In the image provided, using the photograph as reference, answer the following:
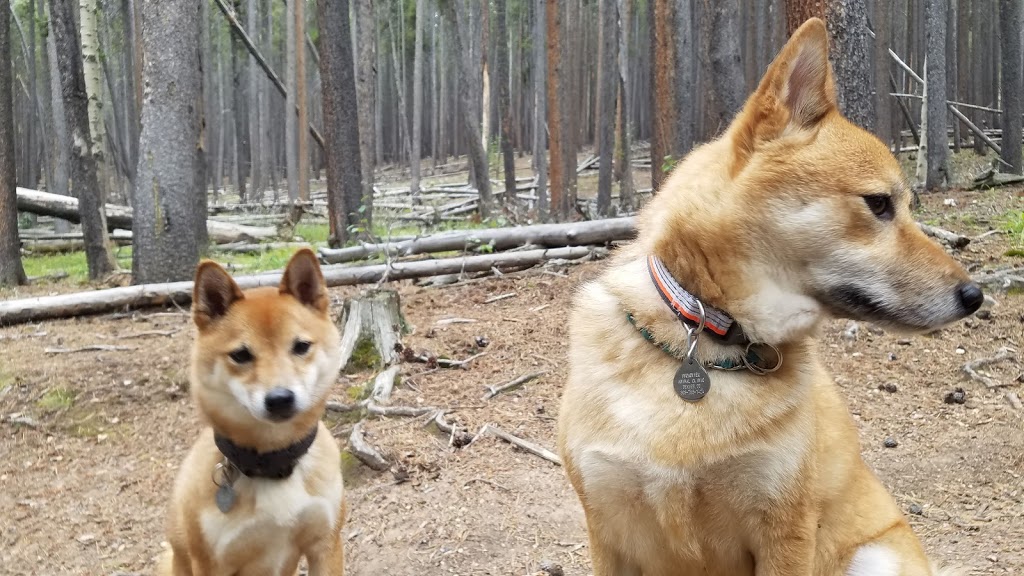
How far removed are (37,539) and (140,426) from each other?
4.02ft

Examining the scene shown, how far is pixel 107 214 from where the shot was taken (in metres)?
14.5

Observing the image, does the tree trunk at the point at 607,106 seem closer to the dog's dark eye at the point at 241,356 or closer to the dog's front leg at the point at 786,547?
the dog's dark eye at the point at 241,356

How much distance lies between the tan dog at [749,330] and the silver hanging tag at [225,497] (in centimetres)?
148

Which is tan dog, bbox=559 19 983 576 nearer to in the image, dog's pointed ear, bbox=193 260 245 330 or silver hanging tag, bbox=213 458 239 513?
silver hanging tag, bbox=213 458 239 513

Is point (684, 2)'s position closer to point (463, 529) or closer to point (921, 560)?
point (463, 529)

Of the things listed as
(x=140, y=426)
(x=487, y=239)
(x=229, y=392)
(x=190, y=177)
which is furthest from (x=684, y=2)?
(x=229, y=392)

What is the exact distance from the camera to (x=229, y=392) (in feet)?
10.8

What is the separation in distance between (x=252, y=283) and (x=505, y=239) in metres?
2.74

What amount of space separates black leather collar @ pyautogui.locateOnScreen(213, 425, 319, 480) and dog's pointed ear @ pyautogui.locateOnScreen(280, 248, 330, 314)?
27.3 inches

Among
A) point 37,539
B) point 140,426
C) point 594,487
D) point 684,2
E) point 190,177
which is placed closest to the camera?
point 594,487

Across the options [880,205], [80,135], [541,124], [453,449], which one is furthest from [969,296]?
[541,124]

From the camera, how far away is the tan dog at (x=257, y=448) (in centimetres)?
315

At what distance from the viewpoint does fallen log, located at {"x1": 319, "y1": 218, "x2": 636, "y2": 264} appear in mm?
8766

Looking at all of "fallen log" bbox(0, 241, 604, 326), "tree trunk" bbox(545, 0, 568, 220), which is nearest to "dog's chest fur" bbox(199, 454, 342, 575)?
"fallen log" bbox(0, 241, 604, 326)
